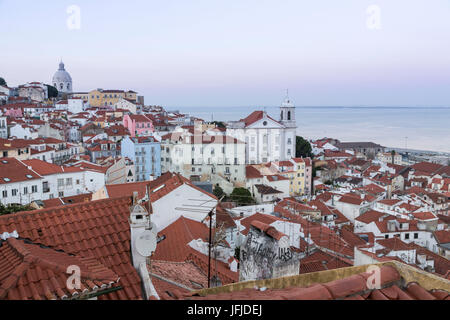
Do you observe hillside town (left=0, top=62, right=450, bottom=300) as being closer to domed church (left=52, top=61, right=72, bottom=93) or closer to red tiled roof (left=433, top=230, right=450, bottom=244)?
red tiled roof (left=433, top=230, right=450, bottom=244)

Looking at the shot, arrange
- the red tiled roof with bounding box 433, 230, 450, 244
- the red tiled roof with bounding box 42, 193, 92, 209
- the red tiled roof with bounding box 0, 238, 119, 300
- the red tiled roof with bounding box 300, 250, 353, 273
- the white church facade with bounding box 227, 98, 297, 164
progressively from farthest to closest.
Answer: the white church facade with bounding box 227, 98, 297, 164 → the red tiled roof with bounding box 433, 230, 450, 244 → the red tiled roof with bounding box 42, 193, 92, 209 → the red tiled roof with bounding box 300, 250, 353, 273 → the red tiled roof with bounding box 0, 238, 119, 300

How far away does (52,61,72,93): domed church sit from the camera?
219ft

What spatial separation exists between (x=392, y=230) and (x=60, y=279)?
15.7 metres

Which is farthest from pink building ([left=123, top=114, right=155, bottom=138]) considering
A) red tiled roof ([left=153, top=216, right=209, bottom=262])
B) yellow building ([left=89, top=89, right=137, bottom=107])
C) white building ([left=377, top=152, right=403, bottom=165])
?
red tiled roof ([left=153, top=216, right=209, bottom=262])

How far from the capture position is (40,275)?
211cm

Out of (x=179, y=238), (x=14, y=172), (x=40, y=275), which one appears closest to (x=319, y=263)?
(x=179, y=238)

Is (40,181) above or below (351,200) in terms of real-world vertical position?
above

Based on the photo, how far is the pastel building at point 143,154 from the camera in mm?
25797

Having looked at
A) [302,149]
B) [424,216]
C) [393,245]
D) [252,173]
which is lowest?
[424,216]

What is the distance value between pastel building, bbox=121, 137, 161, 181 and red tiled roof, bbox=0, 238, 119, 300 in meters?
23.3

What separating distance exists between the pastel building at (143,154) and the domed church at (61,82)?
46.2 metres

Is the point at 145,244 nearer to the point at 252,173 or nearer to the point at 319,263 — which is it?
the point at 319,263

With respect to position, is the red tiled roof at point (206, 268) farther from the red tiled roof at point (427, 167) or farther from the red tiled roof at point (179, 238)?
the red tiled roof at point (427, 167)

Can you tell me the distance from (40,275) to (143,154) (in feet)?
79.8
